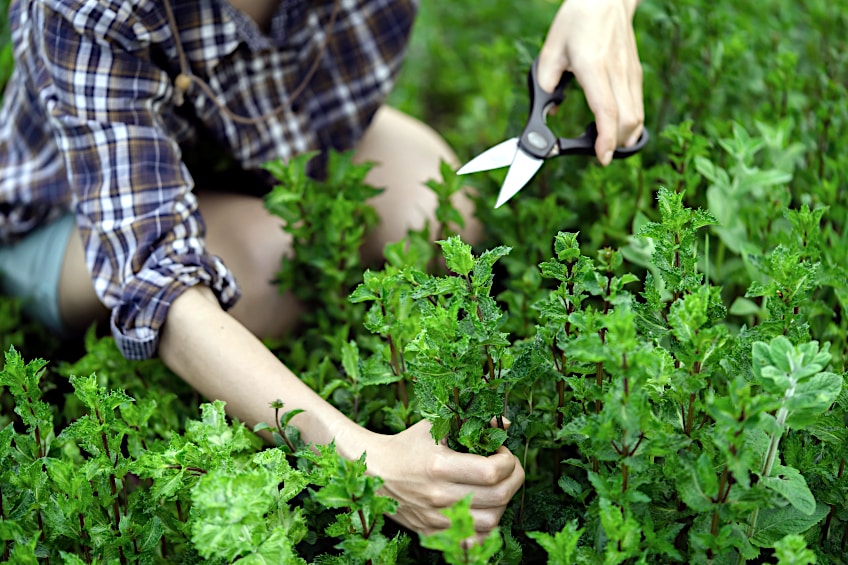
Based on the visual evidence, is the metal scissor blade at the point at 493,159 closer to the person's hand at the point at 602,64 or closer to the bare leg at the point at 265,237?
the person's hand at the point at 602,64

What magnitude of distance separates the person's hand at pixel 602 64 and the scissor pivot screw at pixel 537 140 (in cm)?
9

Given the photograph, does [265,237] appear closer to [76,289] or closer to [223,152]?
[223,152]

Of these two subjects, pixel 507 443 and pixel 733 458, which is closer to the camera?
pixel 733 458

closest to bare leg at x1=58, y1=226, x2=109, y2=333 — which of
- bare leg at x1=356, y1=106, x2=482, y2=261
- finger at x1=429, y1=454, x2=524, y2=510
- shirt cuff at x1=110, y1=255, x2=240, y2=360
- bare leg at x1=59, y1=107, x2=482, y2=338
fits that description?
bare leg at x1=59, y1=107, x2=482, y2=338

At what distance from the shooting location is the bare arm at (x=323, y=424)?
47.8 inches

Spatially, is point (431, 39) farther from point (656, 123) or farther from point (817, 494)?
point (817, 494)

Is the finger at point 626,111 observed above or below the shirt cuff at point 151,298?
above

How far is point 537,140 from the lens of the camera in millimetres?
1593

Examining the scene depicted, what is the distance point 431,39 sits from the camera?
3.44 metres

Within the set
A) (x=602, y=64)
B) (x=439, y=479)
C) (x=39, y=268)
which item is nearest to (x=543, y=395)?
(x=439, y=479)

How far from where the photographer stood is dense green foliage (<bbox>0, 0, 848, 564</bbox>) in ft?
3.41

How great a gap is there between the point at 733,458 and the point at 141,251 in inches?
42.8

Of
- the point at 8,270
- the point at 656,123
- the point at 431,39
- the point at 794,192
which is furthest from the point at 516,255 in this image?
the point at 431,39

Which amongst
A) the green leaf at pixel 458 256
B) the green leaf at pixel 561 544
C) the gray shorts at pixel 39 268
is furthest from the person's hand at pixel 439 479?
the gray shorts at pixel 39 268
